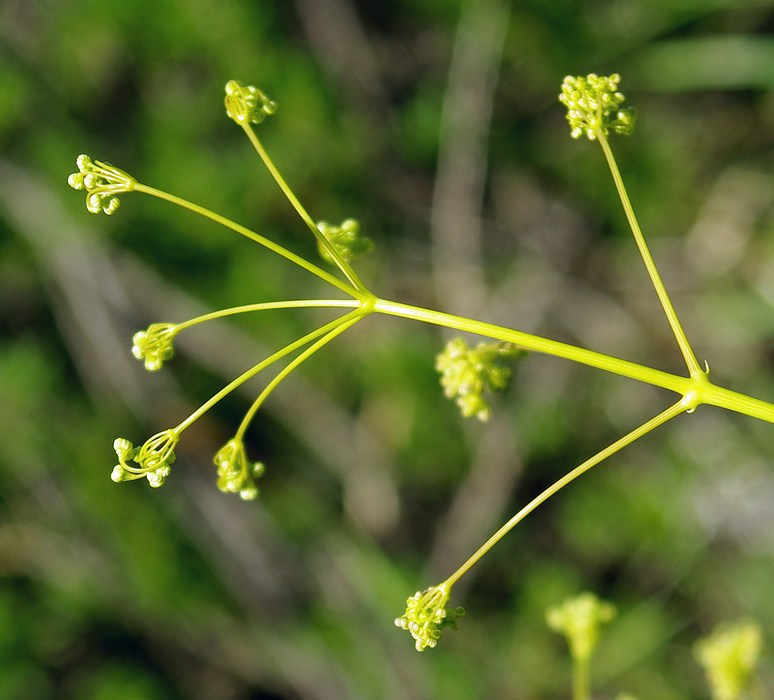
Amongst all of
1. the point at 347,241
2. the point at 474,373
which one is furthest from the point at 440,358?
the point at 347,241

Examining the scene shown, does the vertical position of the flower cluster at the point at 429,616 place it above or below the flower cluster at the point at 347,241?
below

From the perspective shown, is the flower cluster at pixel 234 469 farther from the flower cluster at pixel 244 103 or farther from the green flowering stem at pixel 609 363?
the flower cluster at pixel 244 103

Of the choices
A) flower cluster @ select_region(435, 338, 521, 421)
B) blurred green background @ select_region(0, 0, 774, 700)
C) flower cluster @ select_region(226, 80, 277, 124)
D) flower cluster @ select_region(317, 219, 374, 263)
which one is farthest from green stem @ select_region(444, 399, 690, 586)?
blurred green background @ select_region(0, 0, 774, 700)

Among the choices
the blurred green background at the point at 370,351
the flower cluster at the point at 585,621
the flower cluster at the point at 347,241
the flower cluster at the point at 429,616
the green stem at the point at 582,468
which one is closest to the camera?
the green stem at the point at 582,468

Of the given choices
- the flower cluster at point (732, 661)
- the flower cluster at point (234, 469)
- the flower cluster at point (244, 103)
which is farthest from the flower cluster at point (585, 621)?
the flower cluster at point (244, 103)

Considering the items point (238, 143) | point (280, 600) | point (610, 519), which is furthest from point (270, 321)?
point (610, 519)

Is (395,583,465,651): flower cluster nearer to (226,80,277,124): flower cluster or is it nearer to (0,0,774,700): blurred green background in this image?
(226,80,277,124): flower cluster
